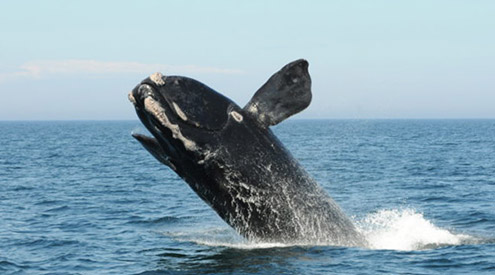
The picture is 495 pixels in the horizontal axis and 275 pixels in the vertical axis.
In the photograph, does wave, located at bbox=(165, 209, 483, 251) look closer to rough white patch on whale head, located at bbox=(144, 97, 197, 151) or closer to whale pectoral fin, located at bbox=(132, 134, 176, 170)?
whale pectoral fin, located at bbox=(132, 134, 176, 170)

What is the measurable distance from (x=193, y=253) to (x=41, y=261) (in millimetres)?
2862

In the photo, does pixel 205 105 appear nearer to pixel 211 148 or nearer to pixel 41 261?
pixel 211 148

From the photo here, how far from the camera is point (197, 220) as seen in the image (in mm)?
18172

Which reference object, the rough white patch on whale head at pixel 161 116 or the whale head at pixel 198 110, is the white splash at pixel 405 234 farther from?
the rough white patch on whale head at pixel 161 116

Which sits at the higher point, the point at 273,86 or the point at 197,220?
the point at 273,86

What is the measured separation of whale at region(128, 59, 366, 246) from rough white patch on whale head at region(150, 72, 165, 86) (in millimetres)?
14

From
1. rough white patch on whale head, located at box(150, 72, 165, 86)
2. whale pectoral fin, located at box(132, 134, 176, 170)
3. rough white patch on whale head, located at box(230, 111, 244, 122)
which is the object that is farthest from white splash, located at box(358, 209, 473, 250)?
rough white patch on whale head, located at box(150, 72, 165, 86)

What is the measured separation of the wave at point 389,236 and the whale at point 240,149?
2.14 ft

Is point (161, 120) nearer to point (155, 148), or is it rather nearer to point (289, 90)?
point (155, 148)

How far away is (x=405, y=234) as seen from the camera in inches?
574

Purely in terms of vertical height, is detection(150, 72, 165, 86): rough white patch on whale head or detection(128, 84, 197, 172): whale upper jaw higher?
detection(150, 72, 165, 86): rough white patch on whale head

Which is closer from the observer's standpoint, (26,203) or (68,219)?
(68,219)

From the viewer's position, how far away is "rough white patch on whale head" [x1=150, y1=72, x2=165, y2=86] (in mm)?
10180

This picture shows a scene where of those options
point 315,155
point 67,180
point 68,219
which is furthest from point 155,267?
point 315,155
